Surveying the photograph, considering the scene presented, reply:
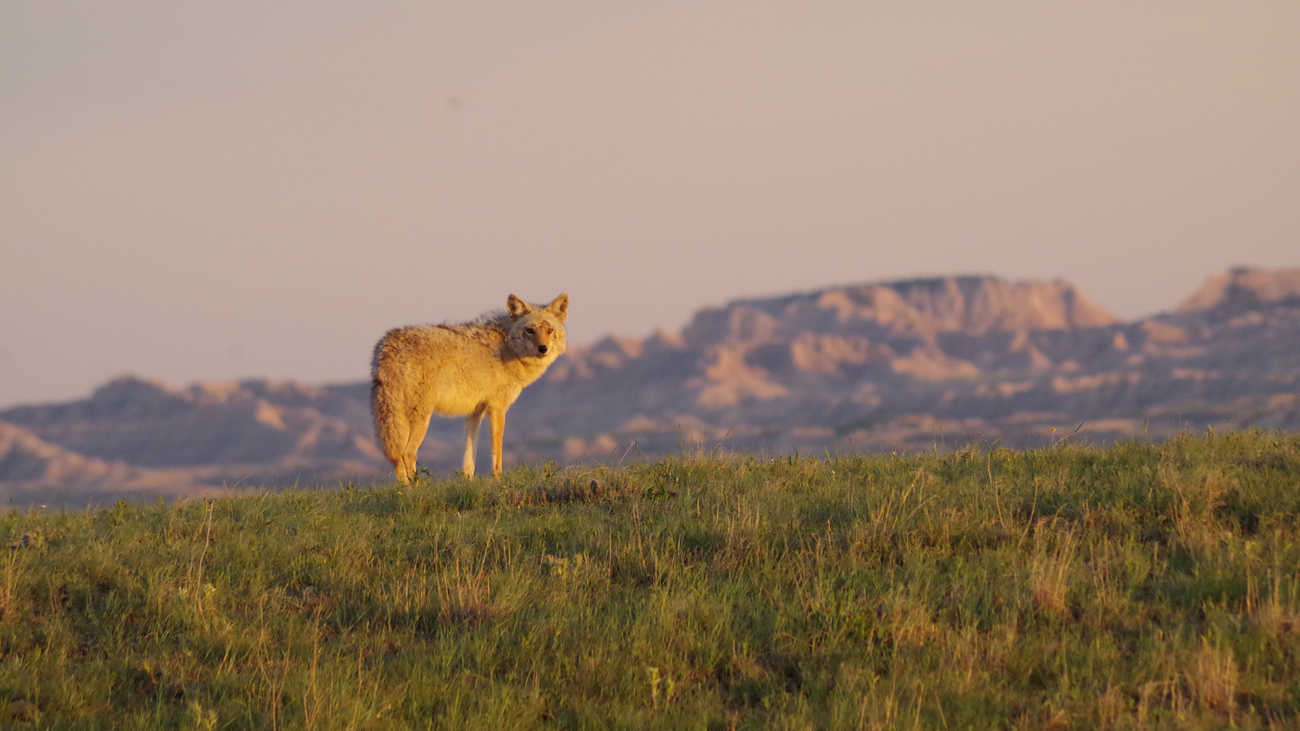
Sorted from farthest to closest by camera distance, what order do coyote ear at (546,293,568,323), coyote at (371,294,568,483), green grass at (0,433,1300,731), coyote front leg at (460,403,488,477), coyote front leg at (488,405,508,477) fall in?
coyote ear at (546,293,568,323), coyote front leg at (460,403,488,477), coyote front leg at (488,405,508,477), coyote at (371,294,568,483), green grass at (0,433,1300,731)

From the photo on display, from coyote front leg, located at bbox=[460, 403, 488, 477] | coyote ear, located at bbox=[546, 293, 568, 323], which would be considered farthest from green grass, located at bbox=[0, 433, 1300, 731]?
coyote ear, located at bbox=[546, 293, 568, 323]

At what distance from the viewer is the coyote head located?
1357 cm

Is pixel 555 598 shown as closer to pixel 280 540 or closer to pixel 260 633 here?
pixel 260 633

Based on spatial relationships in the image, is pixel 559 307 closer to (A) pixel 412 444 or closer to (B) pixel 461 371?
(B) pixel 461 371

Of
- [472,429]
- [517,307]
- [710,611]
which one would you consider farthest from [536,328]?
[710,611]

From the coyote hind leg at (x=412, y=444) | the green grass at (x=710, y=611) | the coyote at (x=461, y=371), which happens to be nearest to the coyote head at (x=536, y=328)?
the coyote at (x=461, y=371)

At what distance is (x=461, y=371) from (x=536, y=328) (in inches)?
48.4

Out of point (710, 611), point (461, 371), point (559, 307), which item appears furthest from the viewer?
point (559, 307)

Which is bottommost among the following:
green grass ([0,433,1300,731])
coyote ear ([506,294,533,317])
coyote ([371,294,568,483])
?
green grass ([0,433,1300,731])

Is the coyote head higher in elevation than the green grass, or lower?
higher

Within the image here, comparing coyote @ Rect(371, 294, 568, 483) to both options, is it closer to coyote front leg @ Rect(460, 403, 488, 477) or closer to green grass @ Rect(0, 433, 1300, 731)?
coyote front leg @ Rect(460, 403, 488, 477)

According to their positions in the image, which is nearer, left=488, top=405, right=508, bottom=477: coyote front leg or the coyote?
the coyote

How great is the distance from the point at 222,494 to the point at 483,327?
4158mm

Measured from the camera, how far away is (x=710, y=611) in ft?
20.7
